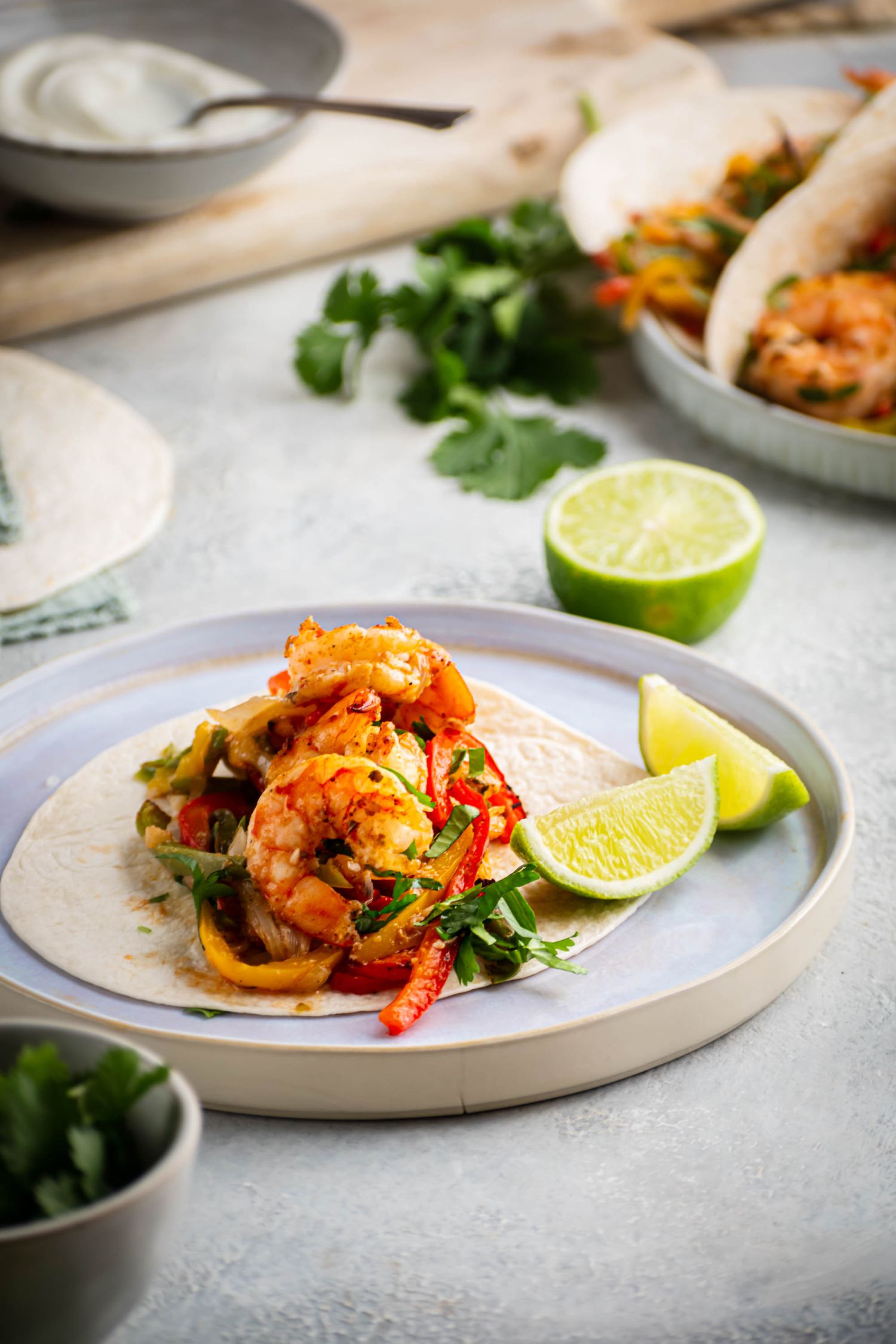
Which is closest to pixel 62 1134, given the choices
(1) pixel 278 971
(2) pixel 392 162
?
(1) pixel 278 971

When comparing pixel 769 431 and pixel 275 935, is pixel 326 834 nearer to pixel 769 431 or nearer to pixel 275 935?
pixel 275 935

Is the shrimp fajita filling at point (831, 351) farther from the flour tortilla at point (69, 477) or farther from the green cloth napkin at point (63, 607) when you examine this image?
the green cloth napkin at point (63, 607)

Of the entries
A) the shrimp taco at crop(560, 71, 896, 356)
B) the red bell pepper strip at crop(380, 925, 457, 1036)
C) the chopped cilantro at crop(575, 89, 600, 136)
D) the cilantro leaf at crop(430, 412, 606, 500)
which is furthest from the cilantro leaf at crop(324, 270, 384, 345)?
the red bell pepper strip at crop(380, 925, 457, 1036)

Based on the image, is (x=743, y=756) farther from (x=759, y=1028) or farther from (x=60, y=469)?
(x=60, y=469)

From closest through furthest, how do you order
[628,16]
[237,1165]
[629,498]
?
[237,1165] → [629,498] → [628,16]

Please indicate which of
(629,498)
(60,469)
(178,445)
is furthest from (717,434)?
(60,469)
